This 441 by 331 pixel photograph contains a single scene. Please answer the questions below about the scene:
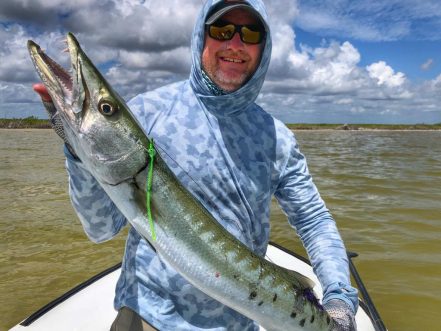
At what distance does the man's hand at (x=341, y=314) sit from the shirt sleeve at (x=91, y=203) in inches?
60.4

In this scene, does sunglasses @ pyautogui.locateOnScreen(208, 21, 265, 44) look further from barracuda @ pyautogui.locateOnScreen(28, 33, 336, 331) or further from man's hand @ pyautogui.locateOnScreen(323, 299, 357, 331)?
man's hand @ pyautogui.locateOnScreen(323, 299, 357, 331)

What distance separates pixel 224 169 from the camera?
2791 mm

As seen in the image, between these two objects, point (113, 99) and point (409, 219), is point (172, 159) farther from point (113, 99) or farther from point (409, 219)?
point (409, 219)

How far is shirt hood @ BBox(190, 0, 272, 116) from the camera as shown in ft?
9.44

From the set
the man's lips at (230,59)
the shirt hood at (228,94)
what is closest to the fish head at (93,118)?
the shirt hood at (228,94)

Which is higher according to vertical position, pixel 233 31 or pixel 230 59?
pixel 233 31

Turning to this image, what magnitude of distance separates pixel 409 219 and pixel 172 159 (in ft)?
37.7

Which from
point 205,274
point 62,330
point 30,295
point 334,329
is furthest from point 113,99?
point 30,295

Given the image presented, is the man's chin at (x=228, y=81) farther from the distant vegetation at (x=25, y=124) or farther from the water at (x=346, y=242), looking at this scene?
the distant vegetation at (x=25, y=124)

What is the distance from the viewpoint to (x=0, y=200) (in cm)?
1423

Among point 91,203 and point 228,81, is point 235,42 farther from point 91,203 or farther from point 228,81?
point 91,203

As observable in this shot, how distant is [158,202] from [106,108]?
1.68 ft

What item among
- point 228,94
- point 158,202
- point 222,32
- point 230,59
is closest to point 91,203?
point 158,202

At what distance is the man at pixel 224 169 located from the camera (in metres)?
2.63
